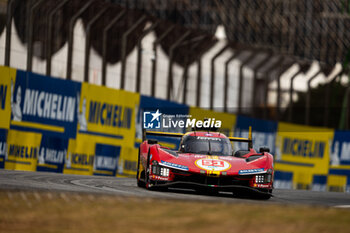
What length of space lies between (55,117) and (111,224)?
33.9ft

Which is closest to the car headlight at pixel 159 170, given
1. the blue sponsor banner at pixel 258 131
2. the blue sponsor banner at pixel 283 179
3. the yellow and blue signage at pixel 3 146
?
the yellow and blue signage at pixel 3 146

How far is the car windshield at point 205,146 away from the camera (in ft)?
44.7

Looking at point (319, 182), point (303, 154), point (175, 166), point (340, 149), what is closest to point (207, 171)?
point (175, 166)

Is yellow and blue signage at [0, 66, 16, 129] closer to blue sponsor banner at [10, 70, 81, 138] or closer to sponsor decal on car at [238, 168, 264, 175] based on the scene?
blue sponsor banner at [10, 70, 81, 138]

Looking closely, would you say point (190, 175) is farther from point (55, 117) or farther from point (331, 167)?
point (331, 167)

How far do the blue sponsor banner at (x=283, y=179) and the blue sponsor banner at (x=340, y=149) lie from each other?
4.13 ft

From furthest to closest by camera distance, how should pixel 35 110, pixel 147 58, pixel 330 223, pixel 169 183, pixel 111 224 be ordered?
pixel 147 58 → pixel 35 110 → pixel 169 183 → pixel 330 223 → pixel 111 224

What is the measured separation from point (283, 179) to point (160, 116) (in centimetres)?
833

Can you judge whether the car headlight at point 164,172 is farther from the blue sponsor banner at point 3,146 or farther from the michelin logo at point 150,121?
the blue sponsor banner at point 3,146

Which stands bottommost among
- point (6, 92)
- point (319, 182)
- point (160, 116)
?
point (319, 182)

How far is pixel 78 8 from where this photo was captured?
61.6 feet

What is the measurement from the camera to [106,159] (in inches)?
752

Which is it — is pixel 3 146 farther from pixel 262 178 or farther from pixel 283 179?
pixel 283 179

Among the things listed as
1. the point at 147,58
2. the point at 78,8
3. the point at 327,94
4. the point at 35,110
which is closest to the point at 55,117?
the point at 35,110
